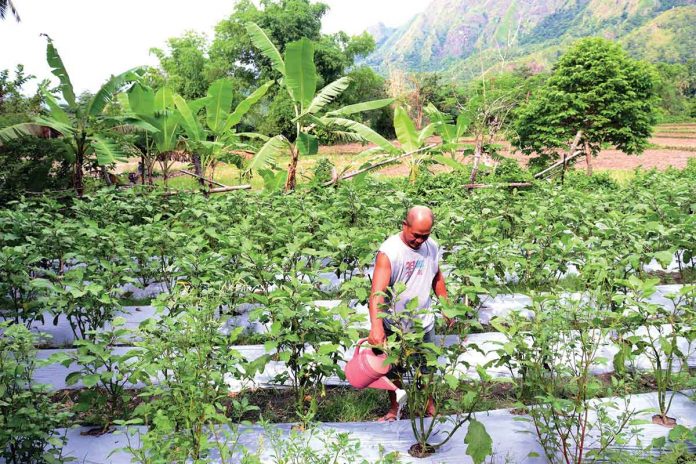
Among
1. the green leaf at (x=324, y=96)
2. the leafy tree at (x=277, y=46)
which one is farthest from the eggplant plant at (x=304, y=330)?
the leafy tree at (x=277, y=46)

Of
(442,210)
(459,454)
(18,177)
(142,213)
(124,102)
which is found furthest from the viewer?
(124,102)

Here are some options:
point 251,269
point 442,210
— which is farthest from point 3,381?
point 442,210

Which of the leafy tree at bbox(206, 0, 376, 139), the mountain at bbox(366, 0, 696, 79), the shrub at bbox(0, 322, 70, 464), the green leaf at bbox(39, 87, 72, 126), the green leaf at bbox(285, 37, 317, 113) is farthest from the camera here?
the mountain at bbox(366, 0, 696, 79)

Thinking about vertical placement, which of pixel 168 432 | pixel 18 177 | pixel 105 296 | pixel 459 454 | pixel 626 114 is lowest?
pixel 459 454

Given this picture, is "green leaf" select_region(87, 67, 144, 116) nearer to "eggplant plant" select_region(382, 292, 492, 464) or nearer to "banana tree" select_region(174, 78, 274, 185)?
"banana tree" select_region(174, 78, 274, 185)

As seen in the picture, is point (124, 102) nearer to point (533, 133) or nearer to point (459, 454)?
point (459, 454)

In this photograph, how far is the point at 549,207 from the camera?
226 inches

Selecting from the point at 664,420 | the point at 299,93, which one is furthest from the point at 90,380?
the point at 299,93

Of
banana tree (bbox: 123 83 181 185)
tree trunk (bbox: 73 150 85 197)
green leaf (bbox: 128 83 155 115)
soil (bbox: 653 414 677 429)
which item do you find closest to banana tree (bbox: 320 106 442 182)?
banana tree (bbox: 123 83 181 185)

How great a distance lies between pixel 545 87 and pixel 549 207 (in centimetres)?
1094

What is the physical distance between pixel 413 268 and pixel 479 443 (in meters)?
0.92

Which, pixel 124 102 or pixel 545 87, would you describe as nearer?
pixel 124 102

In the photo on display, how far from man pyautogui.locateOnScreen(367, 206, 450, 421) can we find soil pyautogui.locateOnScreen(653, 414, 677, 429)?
120cm

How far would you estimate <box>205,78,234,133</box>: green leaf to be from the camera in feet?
30.2
